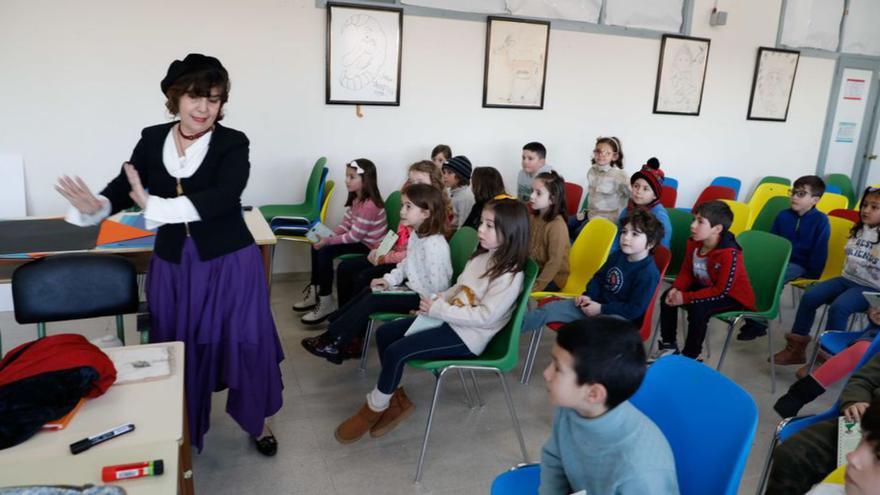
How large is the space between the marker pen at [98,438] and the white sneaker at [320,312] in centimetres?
236

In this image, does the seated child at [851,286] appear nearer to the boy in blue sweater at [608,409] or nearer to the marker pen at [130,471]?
the boy in blue sweater at [608,409]

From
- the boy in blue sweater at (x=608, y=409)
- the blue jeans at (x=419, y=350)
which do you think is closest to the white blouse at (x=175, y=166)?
the blue jeans at (x=419, y=350)

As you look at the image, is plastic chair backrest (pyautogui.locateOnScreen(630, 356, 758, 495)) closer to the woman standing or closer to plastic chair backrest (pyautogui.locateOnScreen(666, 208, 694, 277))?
the woman standing

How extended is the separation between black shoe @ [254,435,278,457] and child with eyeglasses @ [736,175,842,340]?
279 cm

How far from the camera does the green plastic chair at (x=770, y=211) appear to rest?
4145mm

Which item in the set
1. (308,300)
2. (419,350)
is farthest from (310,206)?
(419,350)

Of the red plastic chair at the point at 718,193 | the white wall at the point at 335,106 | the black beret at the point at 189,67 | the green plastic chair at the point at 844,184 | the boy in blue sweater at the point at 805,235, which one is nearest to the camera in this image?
the black beret at the point at 189,67

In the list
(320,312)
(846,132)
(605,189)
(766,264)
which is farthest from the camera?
(846,132)

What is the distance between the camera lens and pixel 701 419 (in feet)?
4.38

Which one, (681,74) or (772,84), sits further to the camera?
(772,84)

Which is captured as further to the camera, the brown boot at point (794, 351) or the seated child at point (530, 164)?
the seated child at point (530, 164)

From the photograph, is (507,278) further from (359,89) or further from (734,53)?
(734,53)

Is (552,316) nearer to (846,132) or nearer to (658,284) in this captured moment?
(658,284)

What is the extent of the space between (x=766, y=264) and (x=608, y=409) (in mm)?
2195
